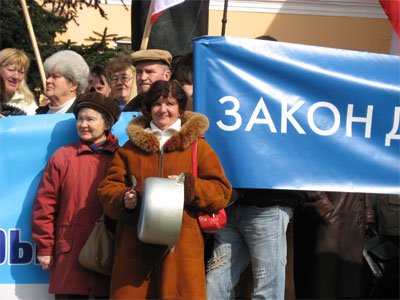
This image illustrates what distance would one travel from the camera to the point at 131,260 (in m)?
4.15

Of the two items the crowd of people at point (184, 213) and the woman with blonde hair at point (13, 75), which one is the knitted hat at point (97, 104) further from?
the woman with blonde hair at point (13, 75)

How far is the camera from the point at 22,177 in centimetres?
468

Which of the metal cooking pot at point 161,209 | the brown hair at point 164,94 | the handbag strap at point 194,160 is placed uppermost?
the brown hair at point 164,94

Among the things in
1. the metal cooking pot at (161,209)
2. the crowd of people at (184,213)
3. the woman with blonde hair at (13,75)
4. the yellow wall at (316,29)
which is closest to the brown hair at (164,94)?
the crowd of people at (184,213)

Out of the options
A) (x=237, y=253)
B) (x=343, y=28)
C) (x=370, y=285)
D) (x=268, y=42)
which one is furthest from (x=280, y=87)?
(x=343, y=28)

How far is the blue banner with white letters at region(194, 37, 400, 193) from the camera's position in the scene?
4.52m

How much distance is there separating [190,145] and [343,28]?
46.0ft

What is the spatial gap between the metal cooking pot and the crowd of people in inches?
4.1

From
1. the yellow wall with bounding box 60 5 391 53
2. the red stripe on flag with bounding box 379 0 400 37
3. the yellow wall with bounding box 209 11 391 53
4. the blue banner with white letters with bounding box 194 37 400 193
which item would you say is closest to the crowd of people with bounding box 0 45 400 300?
the blue banner with white letters with bounding box 194 37 400 193

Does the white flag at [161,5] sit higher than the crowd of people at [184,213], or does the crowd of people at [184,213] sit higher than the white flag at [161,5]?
the white flag at [161,5]

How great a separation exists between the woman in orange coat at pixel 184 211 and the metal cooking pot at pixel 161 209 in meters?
0.14

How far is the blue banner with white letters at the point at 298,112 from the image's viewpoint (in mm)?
4523

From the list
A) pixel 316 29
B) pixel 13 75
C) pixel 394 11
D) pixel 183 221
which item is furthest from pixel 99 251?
pixel 316 29

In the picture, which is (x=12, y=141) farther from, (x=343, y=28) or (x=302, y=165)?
(x=343, y=28)
